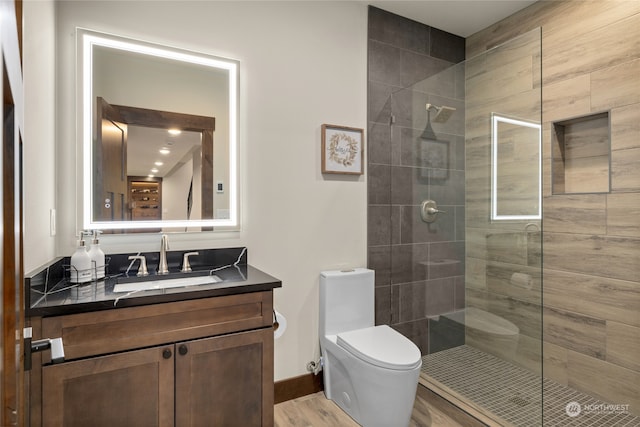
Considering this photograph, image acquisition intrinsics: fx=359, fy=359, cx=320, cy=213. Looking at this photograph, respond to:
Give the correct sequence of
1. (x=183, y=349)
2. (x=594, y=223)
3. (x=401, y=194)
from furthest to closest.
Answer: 1. (x=401, y=194)
2. (x=594, y=223)
3. (x=183, y=349)

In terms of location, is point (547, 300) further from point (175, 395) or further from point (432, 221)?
point (175, 395)

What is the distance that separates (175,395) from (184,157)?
47.9 inches

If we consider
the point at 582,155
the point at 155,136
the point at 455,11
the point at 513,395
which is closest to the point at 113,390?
the point at 155,136

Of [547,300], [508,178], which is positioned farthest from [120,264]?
[547,300]

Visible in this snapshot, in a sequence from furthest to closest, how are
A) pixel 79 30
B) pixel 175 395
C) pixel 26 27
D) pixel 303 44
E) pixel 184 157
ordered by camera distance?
pixel 303 44, pixel 184 157, pixel 79 30, pixel 175 395, pixel 26 27

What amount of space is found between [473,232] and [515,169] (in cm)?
46

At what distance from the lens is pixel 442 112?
2.36 meters

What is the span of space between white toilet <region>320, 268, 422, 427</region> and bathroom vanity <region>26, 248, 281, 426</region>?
1.76 ft

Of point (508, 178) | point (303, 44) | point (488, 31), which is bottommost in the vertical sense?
point (508, 178)

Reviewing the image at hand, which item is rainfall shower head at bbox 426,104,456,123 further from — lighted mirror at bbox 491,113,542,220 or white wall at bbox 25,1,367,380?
white wall at bbox 25,1,367,380

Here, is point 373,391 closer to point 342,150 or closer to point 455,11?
point 342,150

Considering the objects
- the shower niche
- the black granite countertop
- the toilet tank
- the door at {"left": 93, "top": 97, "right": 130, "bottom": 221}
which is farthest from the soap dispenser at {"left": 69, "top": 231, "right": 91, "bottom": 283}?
the shower niche

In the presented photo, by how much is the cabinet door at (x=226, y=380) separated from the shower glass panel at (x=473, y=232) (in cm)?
122

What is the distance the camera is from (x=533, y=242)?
6.22 feet
